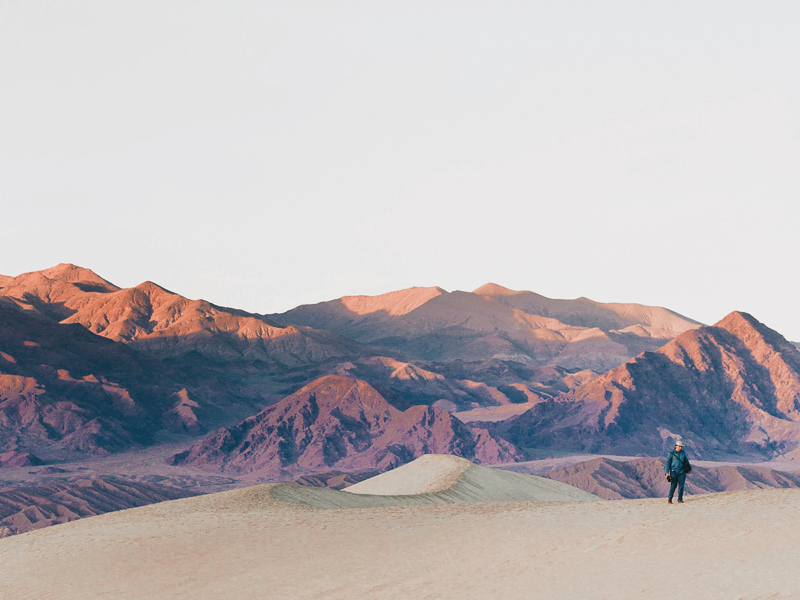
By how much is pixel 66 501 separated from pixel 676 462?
405 feet

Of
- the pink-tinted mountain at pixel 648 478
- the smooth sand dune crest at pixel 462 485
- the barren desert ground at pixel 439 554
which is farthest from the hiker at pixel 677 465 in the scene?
the pink-tinted mountain at pixel 648 478

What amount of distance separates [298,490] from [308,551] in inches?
782

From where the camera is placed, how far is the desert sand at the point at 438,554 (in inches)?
1035

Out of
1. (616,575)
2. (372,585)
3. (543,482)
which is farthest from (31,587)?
(543,482)

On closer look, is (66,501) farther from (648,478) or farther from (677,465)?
(677,465)

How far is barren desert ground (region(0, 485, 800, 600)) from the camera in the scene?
86.2 ft

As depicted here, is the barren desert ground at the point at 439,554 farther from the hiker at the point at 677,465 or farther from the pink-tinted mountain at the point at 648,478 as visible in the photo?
the pink-tinted mountain at the point at 648,478

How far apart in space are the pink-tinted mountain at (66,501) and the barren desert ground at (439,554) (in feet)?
310

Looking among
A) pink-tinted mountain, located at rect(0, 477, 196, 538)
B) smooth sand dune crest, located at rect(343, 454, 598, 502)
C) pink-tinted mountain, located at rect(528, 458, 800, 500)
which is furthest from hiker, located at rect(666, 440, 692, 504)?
pink-tinted mountain, located at rect(528, 458, 800, 500)

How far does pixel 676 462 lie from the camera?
107 ft

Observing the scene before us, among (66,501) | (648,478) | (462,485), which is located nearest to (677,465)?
(462,485)

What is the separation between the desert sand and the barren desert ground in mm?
56

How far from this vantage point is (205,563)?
31969 millimetres

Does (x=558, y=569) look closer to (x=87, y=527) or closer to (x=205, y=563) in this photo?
(x=205, y=563)
